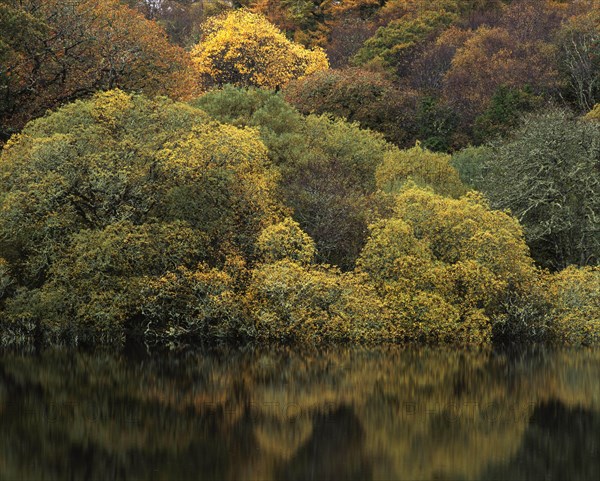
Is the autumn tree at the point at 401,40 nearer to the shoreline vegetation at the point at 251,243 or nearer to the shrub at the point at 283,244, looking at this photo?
the shoreline vegetation at the point at 251,243

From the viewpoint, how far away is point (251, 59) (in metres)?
78.8

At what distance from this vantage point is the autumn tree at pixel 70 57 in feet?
152

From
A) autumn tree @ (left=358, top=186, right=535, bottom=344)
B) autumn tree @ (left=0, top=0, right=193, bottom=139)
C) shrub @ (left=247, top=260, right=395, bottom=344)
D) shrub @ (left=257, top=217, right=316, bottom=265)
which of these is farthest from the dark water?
autumn tree @ (left=0, top=0, right=193, bottom=139)

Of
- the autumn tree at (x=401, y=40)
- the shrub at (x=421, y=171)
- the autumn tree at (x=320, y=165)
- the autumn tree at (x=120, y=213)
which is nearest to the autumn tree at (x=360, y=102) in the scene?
the autumn tree at (x=320, y=165)

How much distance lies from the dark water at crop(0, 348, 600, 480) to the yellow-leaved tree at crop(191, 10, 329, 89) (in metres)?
48.4

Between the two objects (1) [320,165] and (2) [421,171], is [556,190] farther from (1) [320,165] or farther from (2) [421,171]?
(1) [320,165]

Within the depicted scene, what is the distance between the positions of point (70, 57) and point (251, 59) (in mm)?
31428

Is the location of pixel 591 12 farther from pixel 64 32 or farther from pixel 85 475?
pixel 85 475

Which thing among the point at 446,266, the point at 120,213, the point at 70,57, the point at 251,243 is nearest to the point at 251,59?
the point at 70,57

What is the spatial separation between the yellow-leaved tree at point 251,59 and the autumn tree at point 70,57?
23248mm

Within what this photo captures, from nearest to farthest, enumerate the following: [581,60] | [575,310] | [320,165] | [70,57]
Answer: [575,310]
[320,165]
[70,57]
[581,60]

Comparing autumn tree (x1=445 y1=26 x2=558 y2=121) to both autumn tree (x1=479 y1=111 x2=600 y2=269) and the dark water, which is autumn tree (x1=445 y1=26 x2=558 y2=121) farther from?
the dark water

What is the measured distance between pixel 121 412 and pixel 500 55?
55.9 m

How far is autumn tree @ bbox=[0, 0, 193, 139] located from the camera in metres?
46.2
